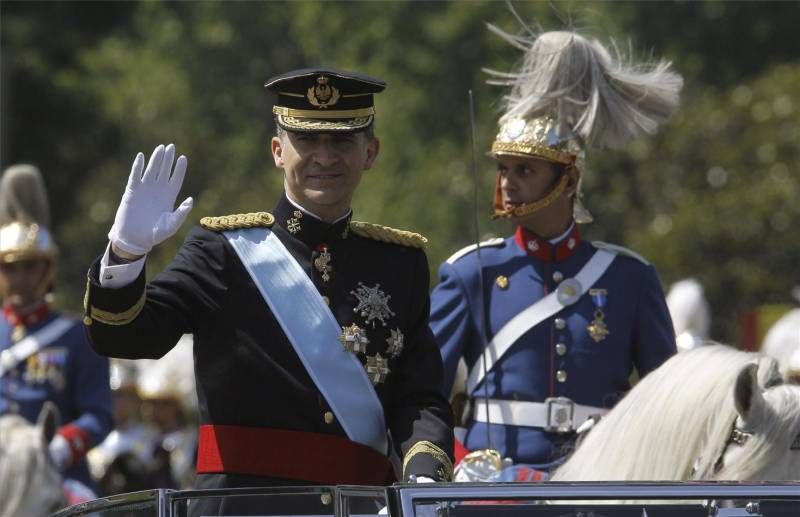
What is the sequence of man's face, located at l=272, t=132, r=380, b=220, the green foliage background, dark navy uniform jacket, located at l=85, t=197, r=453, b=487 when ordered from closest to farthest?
dark navy uniform jacket, located at l=85, t=197, r=453, b=487 < man's face, located at l=272, t=132, r=380, b=220 < the green foliage background

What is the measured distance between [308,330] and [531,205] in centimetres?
183

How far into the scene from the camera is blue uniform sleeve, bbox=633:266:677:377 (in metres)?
6.02

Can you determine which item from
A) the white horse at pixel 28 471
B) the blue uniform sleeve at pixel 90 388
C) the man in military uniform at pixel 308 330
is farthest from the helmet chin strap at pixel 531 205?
the blue uniform sleeve at pixel 90 388

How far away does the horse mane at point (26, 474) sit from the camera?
7.44 metres

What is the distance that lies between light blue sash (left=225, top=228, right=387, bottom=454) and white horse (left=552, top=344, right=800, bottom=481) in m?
0.70

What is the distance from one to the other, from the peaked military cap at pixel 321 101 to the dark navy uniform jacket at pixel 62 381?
169 inches

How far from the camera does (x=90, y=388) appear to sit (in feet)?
28.0

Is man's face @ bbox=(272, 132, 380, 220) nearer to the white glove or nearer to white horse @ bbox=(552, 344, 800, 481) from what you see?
the white glove

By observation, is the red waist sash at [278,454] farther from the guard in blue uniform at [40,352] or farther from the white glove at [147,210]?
the guard in blue uniform at [40,352]

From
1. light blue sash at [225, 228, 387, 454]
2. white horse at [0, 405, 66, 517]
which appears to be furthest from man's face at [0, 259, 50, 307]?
light blue sash at [225, 228, 387, 454]

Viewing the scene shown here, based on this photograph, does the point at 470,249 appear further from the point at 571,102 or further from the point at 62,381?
the point at 62,381

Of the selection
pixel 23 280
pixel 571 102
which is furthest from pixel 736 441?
pixel 23 280

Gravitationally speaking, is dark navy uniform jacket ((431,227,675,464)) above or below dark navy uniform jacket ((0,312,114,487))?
above

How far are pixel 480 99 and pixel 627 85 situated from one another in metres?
18.4
